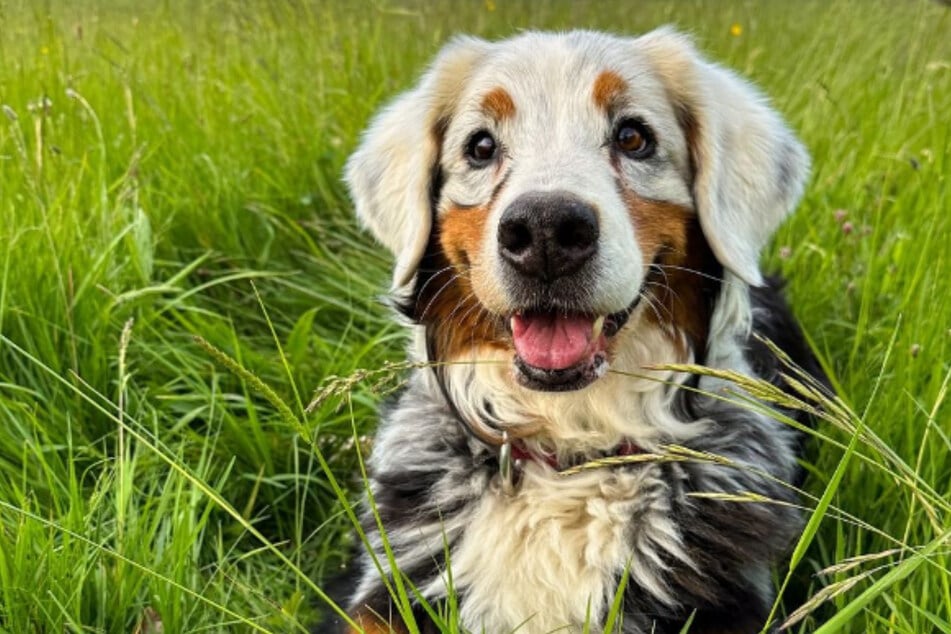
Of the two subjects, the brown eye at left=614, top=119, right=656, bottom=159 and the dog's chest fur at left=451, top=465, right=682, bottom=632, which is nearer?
the dog's chest fur at left=451, top=465, right=682, bottom=632

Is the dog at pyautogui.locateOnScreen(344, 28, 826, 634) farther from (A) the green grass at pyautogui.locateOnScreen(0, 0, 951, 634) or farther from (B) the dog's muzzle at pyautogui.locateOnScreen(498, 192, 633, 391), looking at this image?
(A) the green grass at pyautogui.locateOnScreen(0, 0, 951, 634)

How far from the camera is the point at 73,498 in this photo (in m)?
2.51

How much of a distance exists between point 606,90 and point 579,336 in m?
0.59

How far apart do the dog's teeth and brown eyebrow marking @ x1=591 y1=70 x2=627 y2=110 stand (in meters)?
0.51

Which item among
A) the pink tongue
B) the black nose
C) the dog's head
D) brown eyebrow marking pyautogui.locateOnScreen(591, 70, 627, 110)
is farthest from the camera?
brown eyebrow marking pyautogui.locateOnScreen(591, 70, 627, 110)

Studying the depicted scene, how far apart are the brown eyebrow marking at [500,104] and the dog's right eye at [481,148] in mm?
62

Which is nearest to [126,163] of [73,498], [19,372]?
[19,372]

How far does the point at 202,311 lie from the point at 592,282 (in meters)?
1.63

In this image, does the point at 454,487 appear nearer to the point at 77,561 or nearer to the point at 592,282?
the point at 592,282

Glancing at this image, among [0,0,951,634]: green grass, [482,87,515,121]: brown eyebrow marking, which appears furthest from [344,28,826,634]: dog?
[0,0,951,634]: green grass

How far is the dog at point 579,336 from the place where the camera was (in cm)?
253

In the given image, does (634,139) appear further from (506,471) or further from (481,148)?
(506,471)

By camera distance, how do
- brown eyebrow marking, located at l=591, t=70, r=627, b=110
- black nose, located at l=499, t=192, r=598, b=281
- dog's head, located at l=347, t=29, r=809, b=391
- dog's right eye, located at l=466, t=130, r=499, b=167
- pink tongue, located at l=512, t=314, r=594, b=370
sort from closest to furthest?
black nose, located at l=499, t=192, r=598, b=281, dog's head, located at l=347, t=29, r=809, b=391, pink tongue, located at l=512, t=314, r=594, b=370, brown eyebrow marking, located at l=591, t=70, r=627, b=110, dog's right eye, located at l=466, t=130, r=499, b=167

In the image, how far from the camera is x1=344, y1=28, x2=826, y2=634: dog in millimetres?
2525
